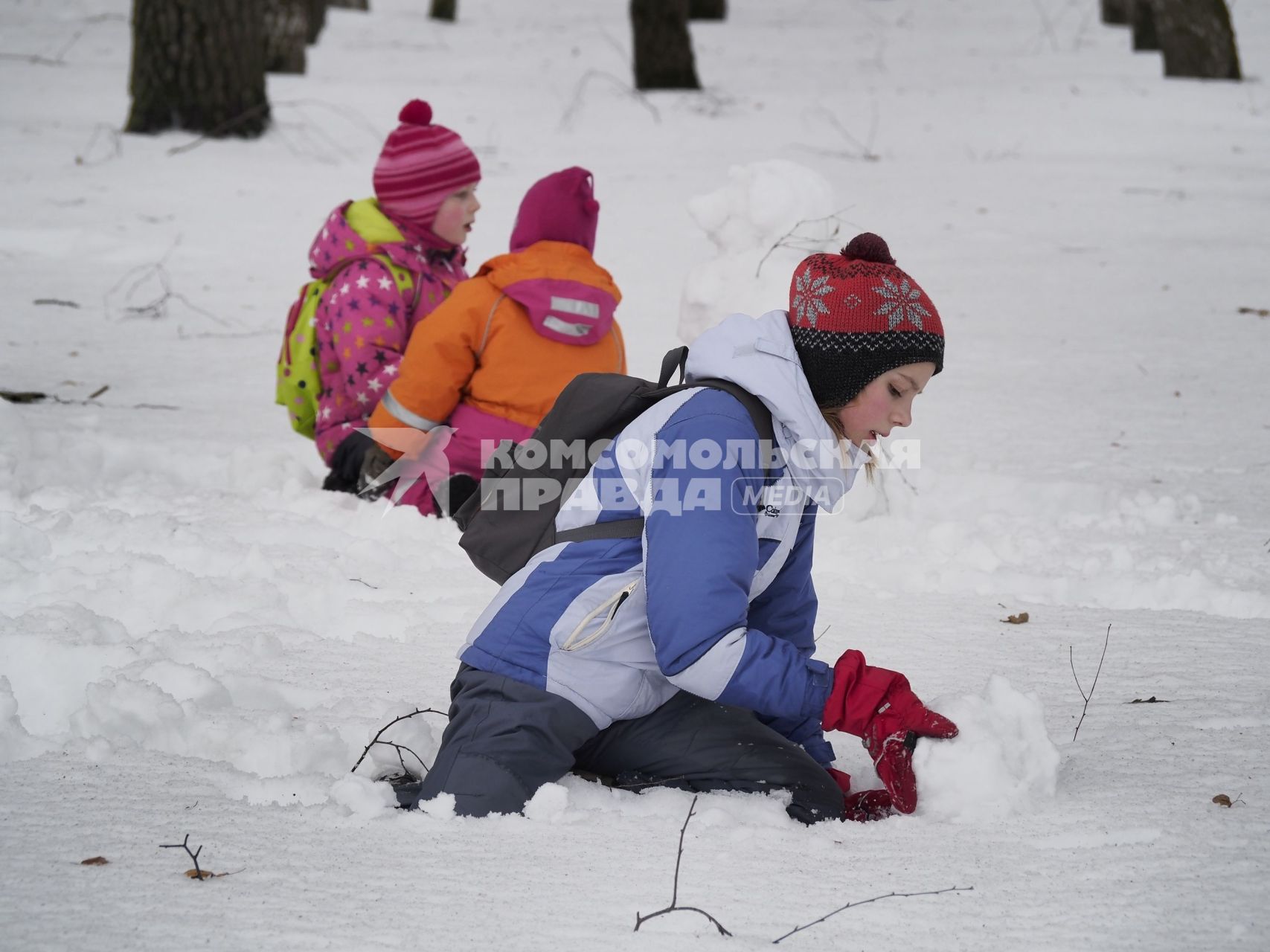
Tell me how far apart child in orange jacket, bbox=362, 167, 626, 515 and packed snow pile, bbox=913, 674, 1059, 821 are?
212cm

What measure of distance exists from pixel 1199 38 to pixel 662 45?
516 cm

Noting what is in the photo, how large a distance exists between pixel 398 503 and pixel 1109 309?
4.31m

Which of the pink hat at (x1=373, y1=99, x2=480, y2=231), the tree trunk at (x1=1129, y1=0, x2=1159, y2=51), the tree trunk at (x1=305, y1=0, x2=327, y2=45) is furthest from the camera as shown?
the tree trunk at (x1=305, y1=0, x2=327, y2=45)

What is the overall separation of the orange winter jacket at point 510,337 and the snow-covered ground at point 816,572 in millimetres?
466

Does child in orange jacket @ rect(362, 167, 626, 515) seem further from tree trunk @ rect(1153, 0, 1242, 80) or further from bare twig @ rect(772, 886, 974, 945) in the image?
tree trunk @ rect(1153, 0, 1242, 80)

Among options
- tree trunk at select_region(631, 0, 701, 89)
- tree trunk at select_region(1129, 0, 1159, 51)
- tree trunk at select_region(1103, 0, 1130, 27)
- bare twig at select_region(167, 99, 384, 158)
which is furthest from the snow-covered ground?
tree trunk at select_region(1103, 0, 1130, 27)

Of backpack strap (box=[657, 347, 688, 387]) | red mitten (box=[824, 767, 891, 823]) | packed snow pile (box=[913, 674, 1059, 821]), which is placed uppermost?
backpack strap (box=[657, 347, 688, 387])

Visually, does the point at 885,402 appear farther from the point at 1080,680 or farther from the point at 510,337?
the point at 510,337

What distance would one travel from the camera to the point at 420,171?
444 centimetres

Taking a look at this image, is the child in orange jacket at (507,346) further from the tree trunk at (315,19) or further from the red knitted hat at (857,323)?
the tree trunk at (315,19)

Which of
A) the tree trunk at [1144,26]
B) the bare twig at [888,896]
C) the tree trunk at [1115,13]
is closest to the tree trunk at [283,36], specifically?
the tree trunk at [1144,26]

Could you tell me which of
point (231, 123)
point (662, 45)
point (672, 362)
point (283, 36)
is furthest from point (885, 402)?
point (283, 36)

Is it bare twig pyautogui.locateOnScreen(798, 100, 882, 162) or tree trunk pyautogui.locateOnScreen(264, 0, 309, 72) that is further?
tree trunk pyautogui.locateOnScreen(264, 0, 309, 72)

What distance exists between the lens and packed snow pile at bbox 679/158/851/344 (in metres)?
4.30
